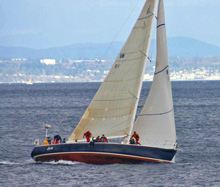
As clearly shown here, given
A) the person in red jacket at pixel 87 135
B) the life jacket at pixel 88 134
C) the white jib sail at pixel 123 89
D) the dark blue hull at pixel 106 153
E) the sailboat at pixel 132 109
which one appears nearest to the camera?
the dark blue hull at pixel 106 153

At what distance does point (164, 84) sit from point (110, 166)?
703cm

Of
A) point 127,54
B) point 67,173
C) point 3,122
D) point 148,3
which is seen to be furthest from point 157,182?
point 3,122

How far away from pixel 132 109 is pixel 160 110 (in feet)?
7.00

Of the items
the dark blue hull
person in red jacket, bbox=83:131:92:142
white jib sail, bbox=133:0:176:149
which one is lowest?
the dark blue hull

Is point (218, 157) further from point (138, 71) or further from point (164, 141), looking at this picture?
point (138, 71)

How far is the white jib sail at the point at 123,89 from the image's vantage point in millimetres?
43281

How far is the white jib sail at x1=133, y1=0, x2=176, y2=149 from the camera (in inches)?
1705

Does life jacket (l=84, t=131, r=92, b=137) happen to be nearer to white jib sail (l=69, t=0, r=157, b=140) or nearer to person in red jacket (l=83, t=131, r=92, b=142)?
person in red jacket (l=83, t=131, r=92, b=142)

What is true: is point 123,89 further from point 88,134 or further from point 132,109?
point 88,134

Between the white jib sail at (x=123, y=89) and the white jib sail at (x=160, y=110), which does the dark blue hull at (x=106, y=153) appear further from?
the white jib sail at (x=123, y=89)

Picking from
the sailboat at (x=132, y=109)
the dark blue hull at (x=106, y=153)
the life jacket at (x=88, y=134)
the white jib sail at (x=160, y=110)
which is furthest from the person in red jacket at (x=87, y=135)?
the white jib sail at (x=160, y=110)

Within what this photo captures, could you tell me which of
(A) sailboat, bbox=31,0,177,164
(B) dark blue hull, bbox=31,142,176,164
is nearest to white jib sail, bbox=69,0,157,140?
(A) sailboat, bbox=31,0,177,164

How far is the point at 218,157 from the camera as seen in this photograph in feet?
160

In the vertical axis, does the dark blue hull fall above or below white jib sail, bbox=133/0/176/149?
below
